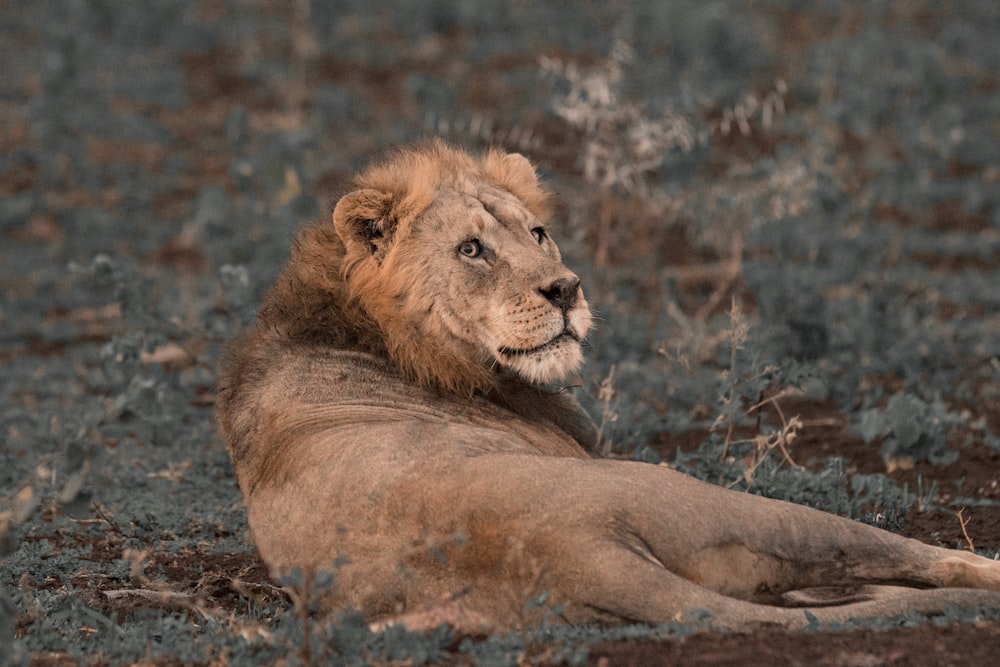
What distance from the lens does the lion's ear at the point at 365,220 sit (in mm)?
5367

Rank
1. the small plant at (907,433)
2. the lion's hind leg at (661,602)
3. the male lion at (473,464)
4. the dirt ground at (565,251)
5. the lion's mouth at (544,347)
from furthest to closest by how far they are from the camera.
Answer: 1. the small plant at (907,433)
2. the dirt ground at (565,251)
3. the lion's mouth at (544,347)
4. the male lion at (473,464)
5. the lion's hind leg at (661,602)

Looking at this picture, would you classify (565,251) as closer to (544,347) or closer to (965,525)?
(965,525)

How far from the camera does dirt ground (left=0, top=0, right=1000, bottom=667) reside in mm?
5332

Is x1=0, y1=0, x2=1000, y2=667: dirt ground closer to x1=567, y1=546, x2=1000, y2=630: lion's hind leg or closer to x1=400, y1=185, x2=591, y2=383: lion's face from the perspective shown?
x1=567, y1=546, x2=1000, y2=630: lion's hind leg

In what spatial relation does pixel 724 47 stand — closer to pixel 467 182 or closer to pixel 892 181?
pixel 892 181

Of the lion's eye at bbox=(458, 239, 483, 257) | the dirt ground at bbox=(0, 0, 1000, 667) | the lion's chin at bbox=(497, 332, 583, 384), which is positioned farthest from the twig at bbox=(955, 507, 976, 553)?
the lion's eye at bbox=(458, 239, 483, 257)

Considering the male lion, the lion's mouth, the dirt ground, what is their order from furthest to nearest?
the dirt ground < the lion's mouth < the male lion

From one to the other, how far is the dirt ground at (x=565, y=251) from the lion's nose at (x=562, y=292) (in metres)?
1.12

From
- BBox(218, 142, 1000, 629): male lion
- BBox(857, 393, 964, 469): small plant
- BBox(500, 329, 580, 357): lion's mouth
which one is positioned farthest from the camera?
BBox(857, 393, 964, 469): small plant

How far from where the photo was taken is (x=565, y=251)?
432 inches

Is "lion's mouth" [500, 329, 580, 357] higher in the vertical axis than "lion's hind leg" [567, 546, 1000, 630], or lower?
higher

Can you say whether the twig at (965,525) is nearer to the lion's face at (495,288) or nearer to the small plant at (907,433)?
the small plant at (907,433)

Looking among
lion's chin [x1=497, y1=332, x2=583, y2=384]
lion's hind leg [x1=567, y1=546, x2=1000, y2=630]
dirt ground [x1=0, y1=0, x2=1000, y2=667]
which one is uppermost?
lion's chin [x1=497, y1=332, x2=583, y2=384]

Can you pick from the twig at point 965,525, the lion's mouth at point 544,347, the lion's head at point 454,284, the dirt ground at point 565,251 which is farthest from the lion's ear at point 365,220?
the twig at point 965,525
